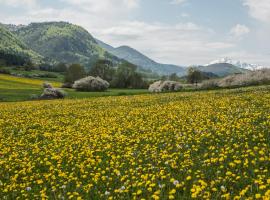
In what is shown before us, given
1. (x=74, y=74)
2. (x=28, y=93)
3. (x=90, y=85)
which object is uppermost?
(x=74, y=74)

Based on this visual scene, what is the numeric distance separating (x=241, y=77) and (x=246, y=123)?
48.6 meters

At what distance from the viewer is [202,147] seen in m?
12.4

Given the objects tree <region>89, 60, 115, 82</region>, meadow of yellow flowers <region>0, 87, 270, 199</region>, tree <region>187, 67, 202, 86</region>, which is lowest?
meadow of yellow flowers <region>0, 87, 270, 199</region>

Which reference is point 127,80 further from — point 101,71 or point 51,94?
point 51,94

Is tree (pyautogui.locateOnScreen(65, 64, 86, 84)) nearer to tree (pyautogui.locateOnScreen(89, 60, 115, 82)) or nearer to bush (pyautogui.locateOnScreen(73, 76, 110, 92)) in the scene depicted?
tree (pyautogui.locateOnScreen(89, 60, 115, 82))

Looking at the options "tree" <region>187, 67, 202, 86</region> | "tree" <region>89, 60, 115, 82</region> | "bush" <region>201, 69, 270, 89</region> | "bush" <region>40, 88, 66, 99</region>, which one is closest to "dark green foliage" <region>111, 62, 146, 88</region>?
"tree" <region>187, 67, 202, 86</region>

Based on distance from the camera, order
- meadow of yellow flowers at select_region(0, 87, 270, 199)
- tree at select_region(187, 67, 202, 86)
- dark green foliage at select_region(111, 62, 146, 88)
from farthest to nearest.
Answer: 1. dark green foliage at select_region(111, 62, 146, 88)
2. tree at select_region(187, 67, 202, 86)
3. meadow of yellow flowers at select_region(0, 87, 270, 199)

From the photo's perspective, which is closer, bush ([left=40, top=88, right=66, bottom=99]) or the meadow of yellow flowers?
the meadow of yellow flowers

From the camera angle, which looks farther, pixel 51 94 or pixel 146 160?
pixel 51 94

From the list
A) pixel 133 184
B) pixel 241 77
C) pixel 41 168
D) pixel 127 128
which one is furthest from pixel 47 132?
pixel 241 77

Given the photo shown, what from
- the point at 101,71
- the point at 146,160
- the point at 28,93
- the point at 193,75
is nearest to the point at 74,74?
the point at 101,71

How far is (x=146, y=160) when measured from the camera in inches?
455

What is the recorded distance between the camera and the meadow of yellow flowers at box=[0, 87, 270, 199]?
8.68m

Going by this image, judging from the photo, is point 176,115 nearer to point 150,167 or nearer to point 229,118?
point 229,118
